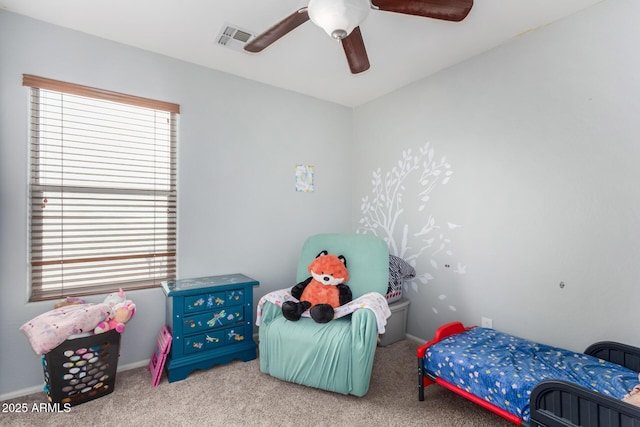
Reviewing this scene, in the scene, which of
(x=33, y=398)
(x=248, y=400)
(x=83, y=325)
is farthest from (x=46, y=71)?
(x=248, y=400)

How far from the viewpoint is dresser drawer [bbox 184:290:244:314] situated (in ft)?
7.56

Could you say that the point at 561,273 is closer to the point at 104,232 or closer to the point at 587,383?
the point at 587,383

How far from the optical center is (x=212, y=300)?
239cm

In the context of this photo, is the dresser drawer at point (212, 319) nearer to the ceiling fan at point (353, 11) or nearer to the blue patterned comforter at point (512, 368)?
the blue patterned comforter at point (512, 368)

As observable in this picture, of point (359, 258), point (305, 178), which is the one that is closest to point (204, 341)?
point (359, 258)

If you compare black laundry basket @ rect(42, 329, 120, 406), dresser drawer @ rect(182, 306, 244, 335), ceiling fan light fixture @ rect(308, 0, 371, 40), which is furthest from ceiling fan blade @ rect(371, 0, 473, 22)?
black laundry basket @ rect(42, 329, 120, 406)

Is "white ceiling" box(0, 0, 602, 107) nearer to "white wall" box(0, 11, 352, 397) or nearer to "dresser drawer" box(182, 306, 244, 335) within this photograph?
"white wall" box(0, 11, 352, 397)

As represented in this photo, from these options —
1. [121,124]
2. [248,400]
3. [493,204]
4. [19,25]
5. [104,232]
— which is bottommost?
[248,400]

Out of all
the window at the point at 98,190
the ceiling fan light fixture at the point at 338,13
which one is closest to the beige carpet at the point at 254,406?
the window at the point at 98,190

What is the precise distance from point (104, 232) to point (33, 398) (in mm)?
1126

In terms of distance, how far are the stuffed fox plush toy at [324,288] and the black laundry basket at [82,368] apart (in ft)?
3.83

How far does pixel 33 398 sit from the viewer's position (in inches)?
78.8

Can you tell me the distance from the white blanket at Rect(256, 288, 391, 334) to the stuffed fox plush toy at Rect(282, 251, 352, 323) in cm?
6

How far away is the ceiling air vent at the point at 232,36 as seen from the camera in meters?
2.18
